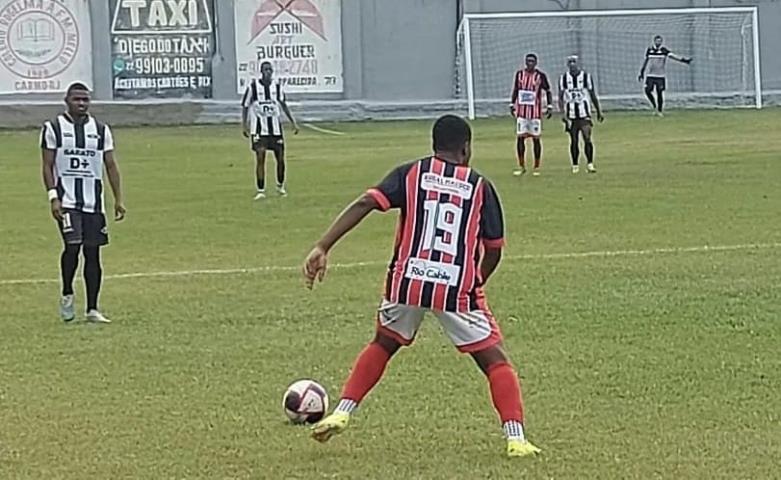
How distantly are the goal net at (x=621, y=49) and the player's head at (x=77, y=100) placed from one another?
3492 centimetres

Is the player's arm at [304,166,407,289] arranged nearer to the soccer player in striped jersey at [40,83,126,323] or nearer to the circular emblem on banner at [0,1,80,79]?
the soccer player in striped jersey at [40,83,126,323]

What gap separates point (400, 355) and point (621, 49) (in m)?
38.1

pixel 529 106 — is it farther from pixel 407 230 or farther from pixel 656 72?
pixel 656 72

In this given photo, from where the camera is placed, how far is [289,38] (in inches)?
1857

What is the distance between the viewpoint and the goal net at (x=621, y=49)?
156ft

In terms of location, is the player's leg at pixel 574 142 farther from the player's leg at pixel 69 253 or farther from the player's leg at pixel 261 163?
the player's leg at pixel 69 253

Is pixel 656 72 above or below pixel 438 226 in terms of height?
above

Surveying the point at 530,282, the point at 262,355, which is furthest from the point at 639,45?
the point at 262,355

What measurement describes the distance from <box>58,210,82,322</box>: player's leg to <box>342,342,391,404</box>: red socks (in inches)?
210

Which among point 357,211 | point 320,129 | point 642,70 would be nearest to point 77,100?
point 357,211

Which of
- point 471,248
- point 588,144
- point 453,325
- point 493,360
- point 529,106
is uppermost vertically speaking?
point 529,106

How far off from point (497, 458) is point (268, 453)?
115cm

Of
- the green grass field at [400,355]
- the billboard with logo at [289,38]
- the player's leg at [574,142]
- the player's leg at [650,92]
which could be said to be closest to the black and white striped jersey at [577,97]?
the player's leg at [574,142]

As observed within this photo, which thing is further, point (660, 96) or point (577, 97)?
point (660, 96)
